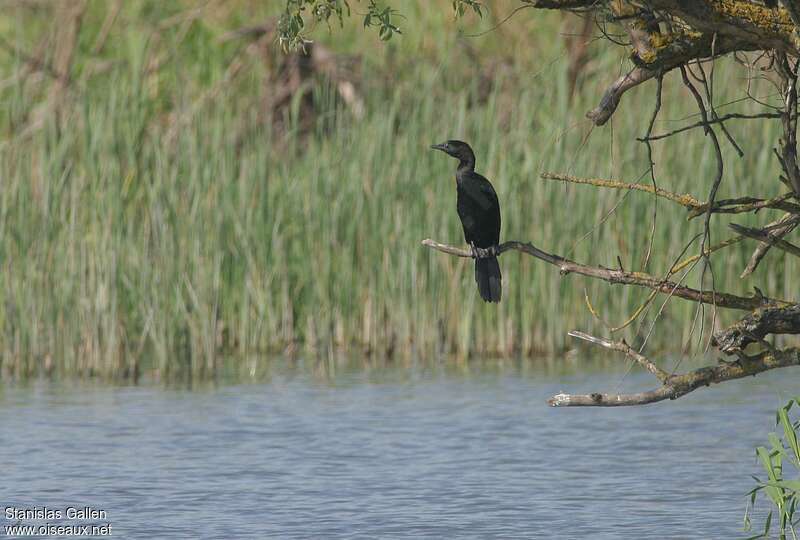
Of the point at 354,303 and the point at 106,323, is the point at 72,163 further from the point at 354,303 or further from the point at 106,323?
the point at 354,303

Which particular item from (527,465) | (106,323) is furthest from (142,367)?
(527,465)

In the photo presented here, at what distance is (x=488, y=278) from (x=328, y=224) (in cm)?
418

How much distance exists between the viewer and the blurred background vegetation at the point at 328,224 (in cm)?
1040

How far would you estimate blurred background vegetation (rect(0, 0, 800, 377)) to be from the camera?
34.1 feet

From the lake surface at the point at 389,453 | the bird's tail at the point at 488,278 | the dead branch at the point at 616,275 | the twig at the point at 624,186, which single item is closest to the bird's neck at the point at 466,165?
the bird's tail at the point at 488,278

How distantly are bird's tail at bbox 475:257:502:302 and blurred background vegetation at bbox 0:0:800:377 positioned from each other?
2846 mm

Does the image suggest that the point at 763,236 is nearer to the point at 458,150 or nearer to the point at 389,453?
the point at 458,150

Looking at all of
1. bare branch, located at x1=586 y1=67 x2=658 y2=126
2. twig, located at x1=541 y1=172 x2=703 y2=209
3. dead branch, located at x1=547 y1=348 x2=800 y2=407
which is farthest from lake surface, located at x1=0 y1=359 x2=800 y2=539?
bare branch, located at x1=586 y1=67 x2=658 y2=126

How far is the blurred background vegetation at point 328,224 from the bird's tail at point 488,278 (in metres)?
2.85

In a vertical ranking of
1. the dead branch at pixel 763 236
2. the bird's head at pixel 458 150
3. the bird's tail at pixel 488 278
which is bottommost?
the bird's tail at pixel 488 278

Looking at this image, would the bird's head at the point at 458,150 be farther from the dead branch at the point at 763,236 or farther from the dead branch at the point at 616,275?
the dead branch at the point at 763,236

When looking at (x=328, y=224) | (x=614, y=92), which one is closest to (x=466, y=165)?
(x=614, y=92)

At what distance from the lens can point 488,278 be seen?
7273 mm

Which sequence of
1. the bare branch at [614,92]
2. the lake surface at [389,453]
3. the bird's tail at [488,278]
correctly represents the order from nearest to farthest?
the bare branch at [614,92], the lake surface at [389,453], the bird's tail at [488,278]
